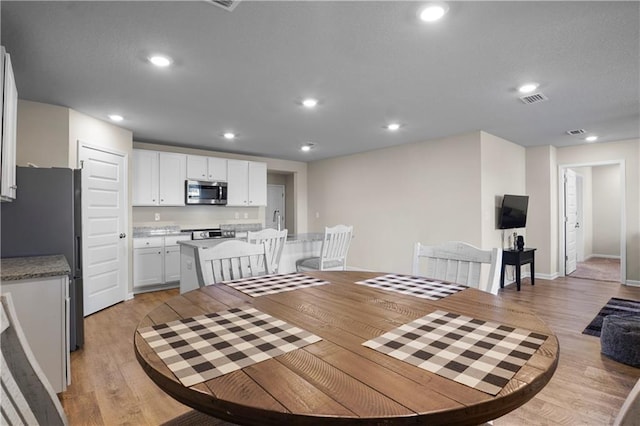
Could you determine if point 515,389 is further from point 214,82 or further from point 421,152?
point 421,152

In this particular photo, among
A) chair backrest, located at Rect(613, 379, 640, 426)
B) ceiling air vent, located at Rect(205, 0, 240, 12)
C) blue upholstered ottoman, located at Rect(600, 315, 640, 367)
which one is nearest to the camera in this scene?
chair backrest, located at Rect(613, 379, 640, 426)

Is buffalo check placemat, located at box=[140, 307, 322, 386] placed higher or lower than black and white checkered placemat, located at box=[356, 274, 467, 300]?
lower

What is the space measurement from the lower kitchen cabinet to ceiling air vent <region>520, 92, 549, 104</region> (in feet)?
15.4

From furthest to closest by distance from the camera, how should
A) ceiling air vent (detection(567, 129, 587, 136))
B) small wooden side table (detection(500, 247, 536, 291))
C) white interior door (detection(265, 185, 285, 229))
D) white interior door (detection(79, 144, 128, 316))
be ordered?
white interior door (detection(265, 185, 285, 229))
small wooden side table (detection(500, 247, 536, 291))
ceiling air vent (detection(567, 129, 587, 136))
white interior door (detection(79, 144, 128, 316))

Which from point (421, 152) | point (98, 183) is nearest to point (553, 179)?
point (421, 152)

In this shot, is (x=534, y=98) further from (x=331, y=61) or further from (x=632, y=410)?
(x=632, y=410)

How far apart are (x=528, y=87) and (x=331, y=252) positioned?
2.47m

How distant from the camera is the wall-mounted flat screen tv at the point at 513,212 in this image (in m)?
4.97

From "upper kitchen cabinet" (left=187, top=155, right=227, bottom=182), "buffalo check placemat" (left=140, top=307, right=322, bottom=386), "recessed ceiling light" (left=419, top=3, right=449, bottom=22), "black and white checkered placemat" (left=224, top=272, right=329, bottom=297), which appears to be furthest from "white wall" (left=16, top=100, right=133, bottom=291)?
"recessed ceiling light" (left=419, top=3, right=449, bottom=22)

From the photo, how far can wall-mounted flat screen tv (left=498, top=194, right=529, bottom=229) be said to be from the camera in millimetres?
4973

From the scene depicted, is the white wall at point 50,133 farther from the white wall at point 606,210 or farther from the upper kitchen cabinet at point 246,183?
the white wall at point 606,210

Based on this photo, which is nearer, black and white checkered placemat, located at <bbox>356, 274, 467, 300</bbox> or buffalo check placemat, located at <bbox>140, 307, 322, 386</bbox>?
buffalo check placemat, located at <bbox>140, 307, 322, 386</bbox>

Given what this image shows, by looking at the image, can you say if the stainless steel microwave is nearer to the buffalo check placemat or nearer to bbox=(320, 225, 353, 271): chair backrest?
bbox=(320, 225, 353, 271): chair backrest

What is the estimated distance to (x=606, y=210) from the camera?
802cm
